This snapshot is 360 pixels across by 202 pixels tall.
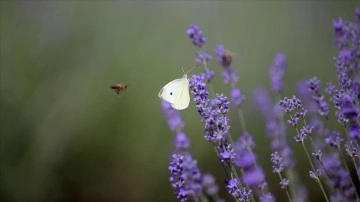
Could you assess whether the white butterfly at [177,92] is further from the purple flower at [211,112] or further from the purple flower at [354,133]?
the purple flower at [354,133]

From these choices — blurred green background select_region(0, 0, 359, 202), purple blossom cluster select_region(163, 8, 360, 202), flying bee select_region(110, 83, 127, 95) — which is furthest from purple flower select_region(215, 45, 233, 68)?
blurred green background select_region(0, 0, 359, 202)

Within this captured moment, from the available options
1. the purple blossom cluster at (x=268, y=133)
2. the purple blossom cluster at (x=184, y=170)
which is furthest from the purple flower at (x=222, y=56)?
the purple blossom cluster at (x=184, y=170)

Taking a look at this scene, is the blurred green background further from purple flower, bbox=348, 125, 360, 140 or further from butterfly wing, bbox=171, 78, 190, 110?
purple flower, bbox=348, 125, 360, 140

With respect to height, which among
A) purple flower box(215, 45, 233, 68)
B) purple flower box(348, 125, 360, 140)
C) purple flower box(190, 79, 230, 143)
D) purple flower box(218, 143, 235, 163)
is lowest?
purple flower box(348, 125, 360, 140)

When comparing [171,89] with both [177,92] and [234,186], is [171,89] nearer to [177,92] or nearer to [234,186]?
[177,92]

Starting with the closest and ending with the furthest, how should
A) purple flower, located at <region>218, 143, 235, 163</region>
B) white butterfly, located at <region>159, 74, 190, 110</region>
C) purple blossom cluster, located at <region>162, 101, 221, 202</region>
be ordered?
purple blossom cluster, located at <region>162, 101, 221, 202</region>
purple flower, located at <region>218, 143, 235, 163</region>
white butterfly, located at <region>159, 74, 190, 110</region>

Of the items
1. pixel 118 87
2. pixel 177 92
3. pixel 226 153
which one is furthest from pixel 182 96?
pixel 226 153

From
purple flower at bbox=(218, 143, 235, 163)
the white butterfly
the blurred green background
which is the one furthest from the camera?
the blurred green background
